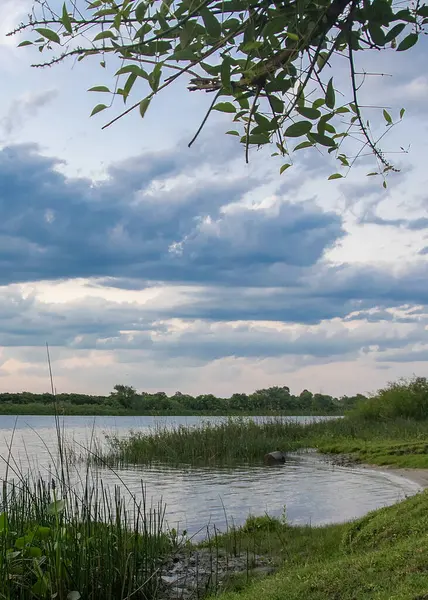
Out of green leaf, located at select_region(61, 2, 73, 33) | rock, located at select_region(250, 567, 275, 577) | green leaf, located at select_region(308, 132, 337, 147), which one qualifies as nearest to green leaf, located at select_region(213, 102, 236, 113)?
green leaf, located at select_region(308, 132, 337, 147)

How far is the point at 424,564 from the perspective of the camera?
4785 mm

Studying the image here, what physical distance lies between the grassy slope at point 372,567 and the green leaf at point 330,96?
3.05 metres

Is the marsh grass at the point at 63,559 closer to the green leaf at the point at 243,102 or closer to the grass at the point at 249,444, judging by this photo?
the green leaf at the point at 243,102

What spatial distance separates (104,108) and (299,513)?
36.9 ft

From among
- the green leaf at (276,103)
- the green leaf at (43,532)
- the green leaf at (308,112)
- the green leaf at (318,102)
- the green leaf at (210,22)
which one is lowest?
the green leaf at (43,532)

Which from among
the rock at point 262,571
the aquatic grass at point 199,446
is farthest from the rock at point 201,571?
the aquatic grass at point 199,446

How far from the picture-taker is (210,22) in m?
2.44

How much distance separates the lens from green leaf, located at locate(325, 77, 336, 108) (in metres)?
2.97

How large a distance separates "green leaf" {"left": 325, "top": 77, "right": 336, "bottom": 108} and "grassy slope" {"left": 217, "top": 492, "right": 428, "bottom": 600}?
120 inches

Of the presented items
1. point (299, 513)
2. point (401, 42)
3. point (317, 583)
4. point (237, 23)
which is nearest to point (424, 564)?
point (317, 583)

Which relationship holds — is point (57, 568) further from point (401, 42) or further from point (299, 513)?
point (299, 513)

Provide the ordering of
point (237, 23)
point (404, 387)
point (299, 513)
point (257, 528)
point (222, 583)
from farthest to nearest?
point (404, 387)
point (299, 513)
point (257, 528)
point (222, 583)
point (237, 23)

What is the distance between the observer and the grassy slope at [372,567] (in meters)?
4.60

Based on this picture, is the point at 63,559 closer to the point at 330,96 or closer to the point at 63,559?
the point at 63,559
